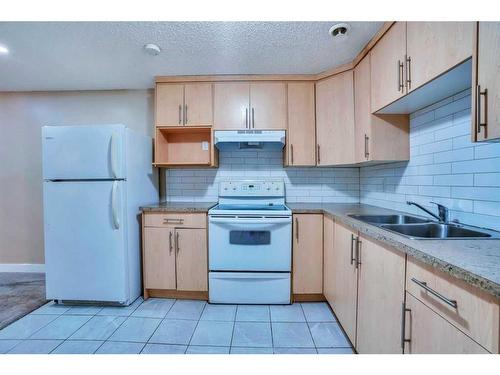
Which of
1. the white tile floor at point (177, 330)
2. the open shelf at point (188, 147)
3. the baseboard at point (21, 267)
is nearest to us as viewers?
the white tile floor at point (177, 330)

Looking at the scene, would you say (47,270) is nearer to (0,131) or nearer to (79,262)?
(79,262)

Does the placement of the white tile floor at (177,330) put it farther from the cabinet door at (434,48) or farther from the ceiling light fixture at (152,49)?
the ceiling light fixture at (152,49)

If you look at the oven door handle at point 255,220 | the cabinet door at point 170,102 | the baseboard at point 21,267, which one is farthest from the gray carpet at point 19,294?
the cabinet door at point 170,102

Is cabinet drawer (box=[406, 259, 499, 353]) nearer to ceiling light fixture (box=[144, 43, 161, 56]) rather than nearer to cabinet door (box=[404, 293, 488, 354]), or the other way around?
cabinet door (box=[404, 293, 488, 354])

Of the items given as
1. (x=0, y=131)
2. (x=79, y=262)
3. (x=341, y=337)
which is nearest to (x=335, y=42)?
(x=341, y=337)

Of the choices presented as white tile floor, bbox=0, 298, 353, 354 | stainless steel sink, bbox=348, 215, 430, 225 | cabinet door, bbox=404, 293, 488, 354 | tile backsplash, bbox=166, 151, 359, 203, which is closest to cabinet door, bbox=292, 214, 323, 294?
white tile floor, bbox=0, 298, 353, 354

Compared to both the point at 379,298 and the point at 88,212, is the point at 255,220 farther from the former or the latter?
the point at 88,212

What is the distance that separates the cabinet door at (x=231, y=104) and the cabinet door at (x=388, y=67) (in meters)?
1.12

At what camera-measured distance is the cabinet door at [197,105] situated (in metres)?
2.35

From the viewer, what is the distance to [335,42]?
1.81m

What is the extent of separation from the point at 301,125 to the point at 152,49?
1466 millimetres

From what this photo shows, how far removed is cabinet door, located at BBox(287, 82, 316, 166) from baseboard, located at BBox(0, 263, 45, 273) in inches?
127
